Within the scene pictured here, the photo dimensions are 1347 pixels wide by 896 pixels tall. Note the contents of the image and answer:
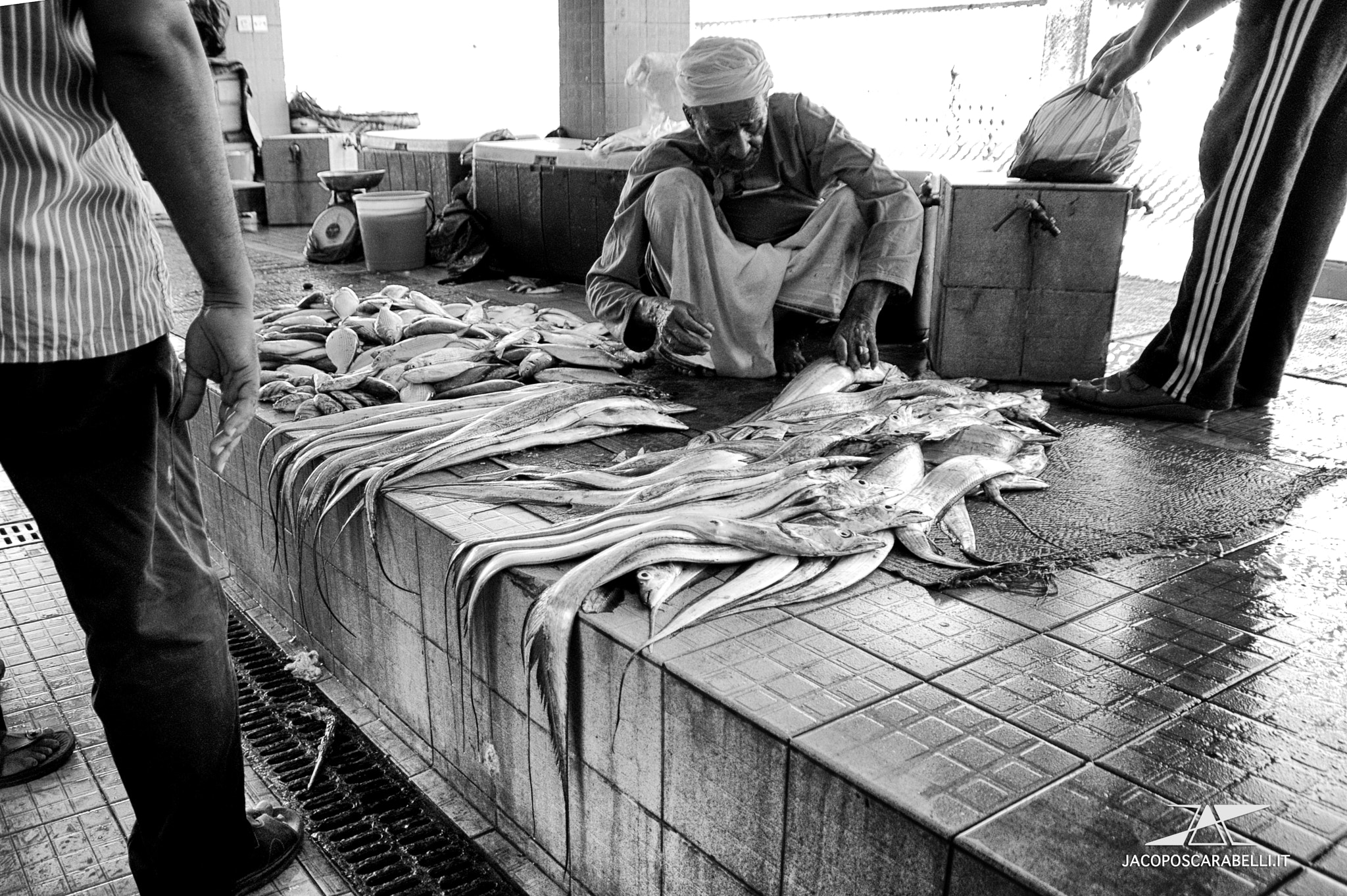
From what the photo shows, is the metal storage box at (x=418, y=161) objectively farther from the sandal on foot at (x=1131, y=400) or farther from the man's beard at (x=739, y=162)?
the sandal on foot at (x=1131, y=400)

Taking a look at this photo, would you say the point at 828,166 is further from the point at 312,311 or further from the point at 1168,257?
the point at 1168,257

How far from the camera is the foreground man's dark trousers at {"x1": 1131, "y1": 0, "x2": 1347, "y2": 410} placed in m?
3.60

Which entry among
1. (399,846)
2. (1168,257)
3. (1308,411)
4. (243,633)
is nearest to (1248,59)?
(1308,411)

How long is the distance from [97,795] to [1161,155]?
1187 centimetres

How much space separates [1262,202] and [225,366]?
11.5 feet

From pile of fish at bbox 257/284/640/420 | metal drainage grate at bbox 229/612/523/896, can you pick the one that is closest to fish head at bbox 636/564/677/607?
metal drainage grate at bbox 229/612/523/896

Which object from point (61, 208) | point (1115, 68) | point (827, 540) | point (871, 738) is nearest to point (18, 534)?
point (61, 208)

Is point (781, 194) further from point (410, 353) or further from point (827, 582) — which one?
point (827, 582)

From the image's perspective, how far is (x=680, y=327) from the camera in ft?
13.7

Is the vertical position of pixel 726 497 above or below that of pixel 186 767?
above

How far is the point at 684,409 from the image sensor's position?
4.06 metres

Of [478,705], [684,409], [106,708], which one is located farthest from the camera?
[684,409]

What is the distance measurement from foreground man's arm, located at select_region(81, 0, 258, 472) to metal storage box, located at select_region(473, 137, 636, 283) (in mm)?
4940

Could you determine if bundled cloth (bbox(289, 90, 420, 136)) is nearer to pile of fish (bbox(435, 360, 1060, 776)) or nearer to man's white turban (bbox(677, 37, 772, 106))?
man's white turban (bbox(677, 37, 772, 106))
